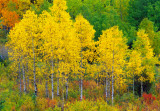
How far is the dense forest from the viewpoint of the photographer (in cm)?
1816

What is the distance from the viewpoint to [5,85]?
23.5 m

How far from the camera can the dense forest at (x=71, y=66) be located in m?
18.2

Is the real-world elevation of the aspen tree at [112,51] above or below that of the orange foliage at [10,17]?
below

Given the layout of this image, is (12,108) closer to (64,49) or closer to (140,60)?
(64,49)

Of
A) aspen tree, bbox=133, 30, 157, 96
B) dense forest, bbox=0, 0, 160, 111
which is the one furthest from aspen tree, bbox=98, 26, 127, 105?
aspen tree, bbox=133, 30, 157, 96

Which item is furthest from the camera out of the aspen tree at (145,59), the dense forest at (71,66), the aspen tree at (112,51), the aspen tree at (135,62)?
the aspen tree at (145,59)

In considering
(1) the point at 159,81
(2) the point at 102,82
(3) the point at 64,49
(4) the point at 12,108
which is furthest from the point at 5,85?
(1) the point at 159,81

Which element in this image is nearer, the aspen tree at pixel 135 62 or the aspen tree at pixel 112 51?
the aspen tree at pixel 112 51

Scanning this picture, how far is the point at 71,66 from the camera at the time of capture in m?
19.9

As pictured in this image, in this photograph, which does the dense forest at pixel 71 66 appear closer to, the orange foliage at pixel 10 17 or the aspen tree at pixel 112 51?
the aspen tree at pixel 112 51

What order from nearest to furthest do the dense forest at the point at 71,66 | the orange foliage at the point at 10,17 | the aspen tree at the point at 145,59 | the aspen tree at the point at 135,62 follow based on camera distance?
the dense forest at the point at 71,66 < the aspen tree at the point at 135,62 < the aspen tree at the point at 145,59 < the orange foliage at the point at 10,17

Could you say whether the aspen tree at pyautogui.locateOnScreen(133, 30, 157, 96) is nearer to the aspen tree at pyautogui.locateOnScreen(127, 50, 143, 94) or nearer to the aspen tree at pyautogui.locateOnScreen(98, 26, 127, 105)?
the aspen tree at pyautogui.locateOnScreen(127, 50, 143, 94)


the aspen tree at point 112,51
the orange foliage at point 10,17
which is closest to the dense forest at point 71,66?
the aspen tree at point 112,51

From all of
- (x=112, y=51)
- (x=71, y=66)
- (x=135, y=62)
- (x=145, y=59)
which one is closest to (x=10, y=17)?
(x=71, y=66)
